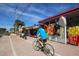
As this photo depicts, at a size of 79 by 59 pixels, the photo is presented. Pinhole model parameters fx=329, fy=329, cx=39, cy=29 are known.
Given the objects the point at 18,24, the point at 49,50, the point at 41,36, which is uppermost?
the point at 18,24

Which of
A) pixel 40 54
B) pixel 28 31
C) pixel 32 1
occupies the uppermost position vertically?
pixel 32 1

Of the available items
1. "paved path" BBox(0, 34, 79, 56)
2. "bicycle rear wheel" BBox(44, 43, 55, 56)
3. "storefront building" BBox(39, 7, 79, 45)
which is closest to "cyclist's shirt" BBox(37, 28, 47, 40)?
"bicycle rear wheel" BBox(44, 43, 55, 56)

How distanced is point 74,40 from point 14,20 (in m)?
2.50

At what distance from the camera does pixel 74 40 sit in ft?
40.2

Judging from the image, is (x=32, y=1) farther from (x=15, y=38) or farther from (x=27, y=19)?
(x=15, y=38)

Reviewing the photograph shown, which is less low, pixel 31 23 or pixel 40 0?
pixel 40 0

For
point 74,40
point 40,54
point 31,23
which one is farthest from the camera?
point 74,40

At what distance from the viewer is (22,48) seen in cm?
1132

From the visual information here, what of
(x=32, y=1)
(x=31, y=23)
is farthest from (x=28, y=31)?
(x=32, y=1)

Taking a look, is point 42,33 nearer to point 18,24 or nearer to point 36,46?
point 36,46

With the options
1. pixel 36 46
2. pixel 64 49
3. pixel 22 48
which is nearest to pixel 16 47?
pixel 22 48

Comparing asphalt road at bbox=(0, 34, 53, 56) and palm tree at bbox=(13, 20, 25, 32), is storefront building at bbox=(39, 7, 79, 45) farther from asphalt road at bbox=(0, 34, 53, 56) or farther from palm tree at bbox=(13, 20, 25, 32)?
asphalt road at bbox=(0, 34, 53, 56)

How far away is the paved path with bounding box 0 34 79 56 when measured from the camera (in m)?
10.8

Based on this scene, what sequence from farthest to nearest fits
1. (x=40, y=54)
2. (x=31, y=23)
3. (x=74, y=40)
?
(x=74, y=40) < (x=31, y=23) < (x=40, y=54)
